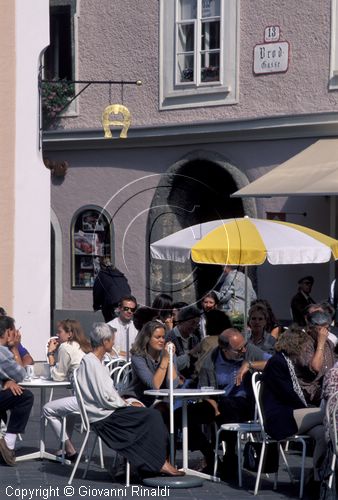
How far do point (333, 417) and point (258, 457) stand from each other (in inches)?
53.5

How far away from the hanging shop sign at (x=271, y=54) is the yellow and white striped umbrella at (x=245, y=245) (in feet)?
24.7

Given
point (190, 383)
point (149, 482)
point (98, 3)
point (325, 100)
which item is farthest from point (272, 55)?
point (149, 482)

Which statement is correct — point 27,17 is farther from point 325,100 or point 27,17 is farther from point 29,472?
point 29,472

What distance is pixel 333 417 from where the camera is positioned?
897 centimetres

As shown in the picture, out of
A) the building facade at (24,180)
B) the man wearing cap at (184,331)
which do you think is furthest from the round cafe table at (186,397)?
the building facade at (24,180)

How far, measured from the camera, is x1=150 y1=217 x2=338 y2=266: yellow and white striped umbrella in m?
13.4

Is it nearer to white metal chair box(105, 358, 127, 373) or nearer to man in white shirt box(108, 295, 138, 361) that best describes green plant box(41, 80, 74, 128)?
man in white shirt box(108, 295, 138, 361)

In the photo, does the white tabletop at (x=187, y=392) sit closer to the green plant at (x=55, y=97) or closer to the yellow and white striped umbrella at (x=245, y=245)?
the yellow and white striped umbrella at (x=245, y=245)

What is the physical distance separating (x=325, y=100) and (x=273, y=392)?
11362mm

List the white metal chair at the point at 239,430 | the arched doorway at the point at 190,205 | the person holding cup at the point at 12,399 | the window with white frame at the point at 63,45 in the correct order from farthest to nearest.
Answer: the window with white frame at the point at 63,45 → the arched doorway at the point at 190,205 → the person holding cup at the point at 12,399 → the white metal chair at the point at 239,430

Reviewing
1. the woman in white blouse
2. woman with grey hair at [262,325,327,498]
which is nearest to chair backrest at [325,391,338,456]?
woman with grey hair at [262,325,327,498]

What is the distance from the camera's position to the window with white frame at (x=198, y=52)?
2173cm

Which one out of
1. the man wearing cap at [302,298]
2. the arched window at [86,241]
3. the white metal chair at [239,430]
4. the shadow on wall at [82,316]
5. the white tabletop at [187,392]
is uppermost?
the arched window at [86,241]

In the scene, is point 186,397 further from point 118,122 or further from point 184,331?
point 118,122
